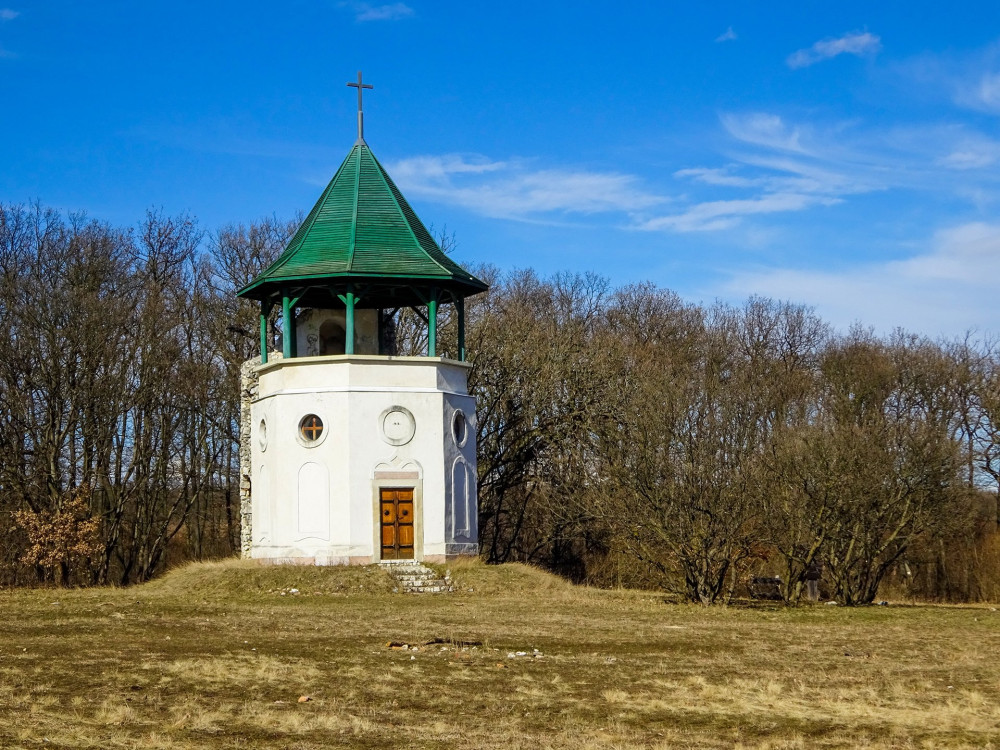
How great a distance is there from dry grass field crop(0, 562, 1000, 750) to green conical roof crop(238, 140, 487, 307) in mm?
9438

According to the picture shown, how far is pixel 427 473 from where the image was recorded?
32281mm

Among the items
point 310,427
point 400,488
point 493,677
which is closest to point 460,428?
point 400,488

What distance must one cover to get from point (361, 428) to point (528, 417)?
14.0m

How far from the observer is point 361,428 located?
31828 mm

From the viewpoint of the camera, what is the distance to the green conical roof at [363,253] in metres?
32.2

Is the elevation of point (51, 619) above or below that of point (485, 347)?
below

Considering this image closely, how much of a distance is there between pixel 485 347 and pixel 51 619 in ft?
79.5

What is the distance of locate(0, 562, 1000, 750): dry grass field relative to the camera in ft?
37.8

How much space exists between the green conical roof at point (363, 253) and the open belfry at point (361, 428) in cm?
4

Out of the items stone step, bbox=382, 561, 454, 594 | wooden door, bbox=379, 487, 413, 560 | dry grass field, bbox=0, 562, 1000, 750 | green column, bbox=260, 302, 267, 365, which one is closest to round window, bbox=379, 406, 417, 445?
wooden door, bbox=379, 487, 413, 560

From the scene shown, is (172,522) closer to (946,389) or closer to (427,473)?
(427,473)

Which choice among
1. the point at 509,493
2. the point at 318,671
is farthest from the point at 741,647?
the point at 509,493

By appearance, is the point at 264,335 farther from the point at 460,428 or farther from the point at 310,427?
the point at 460,428

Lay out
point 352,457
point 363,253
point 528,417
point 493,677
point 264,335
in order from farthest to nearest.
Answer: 1. point 528,417
2. point 264,335
3. point 363,253
4. point 352,457
5. point 493,677
